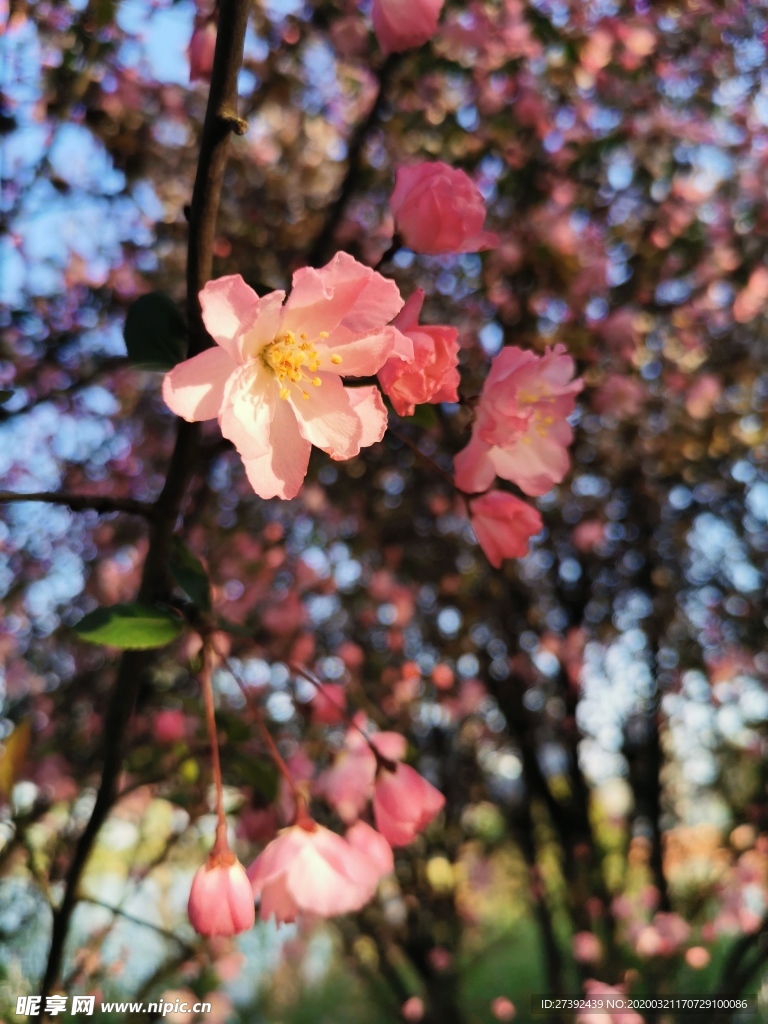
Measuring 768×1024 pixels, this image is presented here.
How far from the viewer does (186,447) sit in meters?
0.69

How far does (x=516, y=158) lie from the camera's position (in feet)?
8.13

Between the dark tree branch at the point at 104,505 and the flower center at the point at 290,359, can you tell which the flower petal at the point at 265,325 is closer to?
the flower center at the point at 290,359

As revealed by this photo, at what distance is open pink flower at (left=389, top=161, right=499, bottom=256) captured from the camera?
2.48ft

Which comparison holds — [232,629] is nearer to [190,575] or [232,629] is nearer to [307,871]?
[190,575]

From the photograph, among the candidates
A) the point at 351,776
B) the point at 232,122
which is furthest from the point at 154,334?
the point at 351,776

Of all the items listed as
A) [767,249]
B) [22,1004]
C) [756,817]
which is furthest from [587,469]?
[22,1004]

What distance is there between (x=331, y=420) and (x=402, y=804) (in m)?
0.43

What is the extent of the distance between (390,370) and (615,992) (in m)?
1.92

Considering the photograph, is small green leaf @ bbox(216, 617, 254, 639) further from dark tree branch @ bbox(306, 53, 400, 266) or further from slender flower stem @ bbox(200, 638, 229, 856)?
dark tree branch @ bbox(306, 53, 400, 266)

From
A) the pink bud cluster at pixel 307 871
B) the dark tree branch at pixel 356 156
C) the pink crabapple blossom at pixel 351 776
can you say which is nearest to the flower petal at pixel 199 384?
the pink bud cluster at pixel 307 871

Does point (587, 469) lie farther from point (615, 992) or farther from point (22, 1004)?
point (22, 1004)

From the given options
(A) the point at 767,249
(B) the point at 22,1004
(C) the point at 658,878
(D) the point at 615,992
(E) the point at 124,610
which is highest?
(E) the point at 124,610

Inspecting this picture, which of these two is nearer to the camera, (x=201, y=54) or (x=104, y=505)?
(x=104, y=505)

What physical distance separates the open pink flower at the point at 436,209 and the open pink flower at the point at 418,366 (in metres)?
0.12
